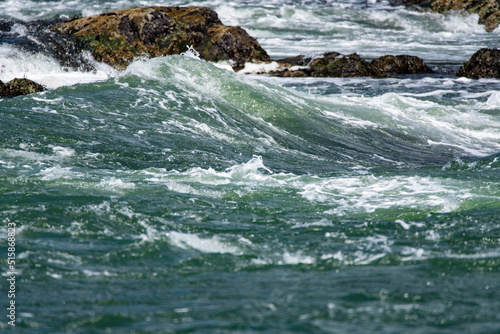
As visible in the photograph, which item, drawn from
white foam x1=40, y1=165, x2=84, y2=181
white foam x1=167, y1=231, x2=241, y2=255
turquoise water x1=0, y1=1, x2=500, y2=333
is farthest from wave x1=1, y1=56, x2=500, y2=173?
white foam x1=167, y1=231, x2=241, y2=255

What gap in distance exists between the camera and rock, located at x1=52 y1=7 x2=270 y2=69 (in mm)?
17234

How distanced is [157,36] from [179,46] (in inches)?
29.8

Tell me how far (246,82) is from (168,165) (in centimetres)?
462

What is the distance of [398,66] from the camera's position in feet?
58.8

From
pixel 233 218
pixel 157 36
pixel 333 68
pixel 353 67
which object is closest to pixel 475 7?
pixel 353 67

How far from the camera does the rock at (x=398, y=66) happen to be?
1778 centimetres

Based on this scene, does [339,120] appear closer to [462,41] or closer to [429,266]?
[429,266]

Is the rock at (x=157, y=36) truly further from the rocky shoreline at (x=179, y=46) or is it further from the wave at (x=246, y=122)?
the wave at (x=246, y=122)

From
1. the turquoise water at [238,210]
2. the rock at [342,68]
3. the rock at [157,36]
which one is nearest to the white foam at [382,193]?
the turquoise water at [238,210]

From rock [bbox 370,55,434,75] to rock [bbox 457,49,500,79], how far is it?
1.22 m

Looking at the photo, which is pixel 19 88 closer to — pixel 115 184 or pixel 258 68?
pixel 258 68

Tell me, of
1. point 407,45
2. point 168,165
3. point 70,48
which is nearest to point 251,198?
point 168,165

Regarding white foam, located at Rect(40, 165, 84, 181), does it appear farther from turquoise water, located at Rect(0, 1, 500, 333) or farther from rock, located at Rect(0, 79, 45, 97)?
rock, located at Rect(0, 79, 45, 97)

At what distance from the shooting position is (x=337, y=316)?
3.24 m
